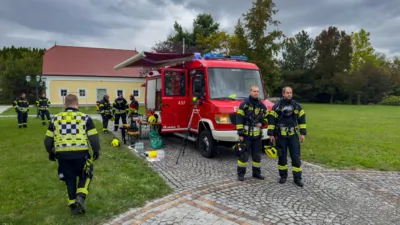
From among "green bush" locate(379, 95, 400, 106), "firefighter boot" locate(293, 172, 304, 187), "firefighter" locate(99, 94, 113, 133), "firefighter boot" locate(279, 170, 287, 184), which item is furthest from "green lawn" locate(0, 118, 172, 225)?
"green bush" locate(379, 95, 400, 106)

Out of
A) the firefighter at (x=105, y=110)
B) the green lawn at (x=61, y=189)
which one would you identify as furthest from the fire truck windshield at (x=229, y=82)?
the firefighter at (x=105, y=110)

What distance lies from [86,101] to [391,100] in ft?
141

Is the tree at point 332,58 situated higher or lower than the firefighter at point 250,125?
higher

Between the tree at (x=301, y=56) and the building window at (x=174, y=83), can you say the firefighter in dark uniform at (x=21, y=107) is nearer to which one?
the building window at (x=174, y=83)

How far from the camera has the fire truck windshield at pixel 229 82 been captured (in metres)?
7.83

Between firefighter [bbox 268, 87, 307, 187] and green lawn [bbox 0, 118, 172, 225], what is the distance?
7.53ft

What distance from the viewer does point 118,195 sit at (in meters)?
5.04

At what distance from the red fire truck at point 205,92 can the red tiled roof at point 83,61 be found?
29.4 m

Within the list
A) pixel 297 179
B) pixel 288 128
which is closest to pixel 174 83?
pixel 288 128

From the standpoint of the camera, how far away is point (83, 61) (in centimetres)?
3744

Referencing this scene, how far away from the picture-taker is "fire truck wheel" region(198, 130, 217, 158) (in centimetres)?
763

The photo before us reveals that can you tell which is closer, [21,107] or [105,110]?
[105,110]

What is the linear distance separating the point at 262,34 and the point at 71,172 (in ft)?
72.8

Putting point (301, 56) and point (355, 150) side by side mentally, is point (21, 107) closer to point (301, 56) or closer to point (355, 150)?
point (355, 150)
